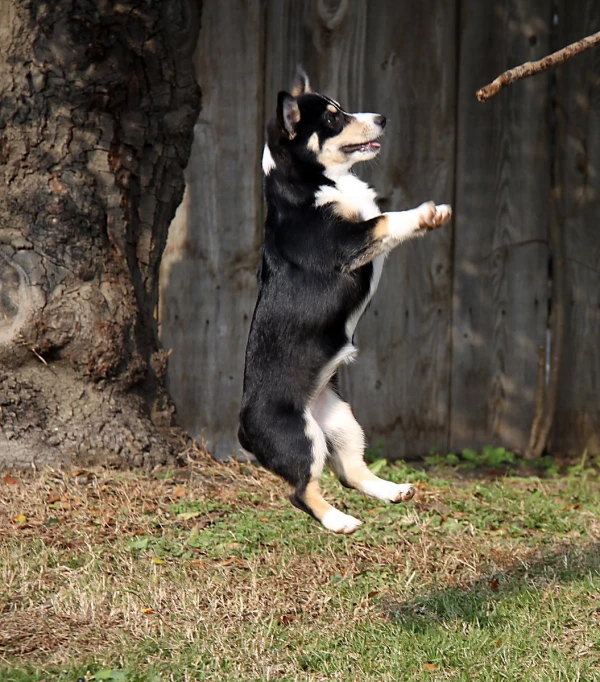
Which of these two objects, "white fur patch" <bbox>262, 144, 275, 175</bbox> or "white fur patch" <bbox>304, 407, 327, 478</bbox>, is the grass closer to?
"white fur patch" <bbox>304, 407, 327, 478</bbox>

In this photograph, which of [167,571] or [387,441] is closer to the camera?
[167,571]

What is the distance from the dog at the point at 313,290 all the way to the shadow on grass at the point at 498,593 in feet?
2.08

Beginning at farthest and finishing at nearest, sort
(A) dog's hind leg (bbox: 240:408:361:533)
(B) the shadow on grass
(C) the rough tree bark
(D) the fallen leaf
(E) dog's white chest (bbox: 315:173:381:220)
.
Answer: (C) the rough tree bark < (D) the fallen leaf < (B) the shadow on grass < (E) dog's white chest (bbox: 315:173:381:220) < (A) dog's hind leg (bbox: 240:408:361:533)

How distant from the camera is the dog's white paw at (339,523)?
12.0ft

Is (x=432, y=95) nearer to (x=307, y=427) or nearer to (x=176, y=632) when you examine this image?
(x=307, y=427)

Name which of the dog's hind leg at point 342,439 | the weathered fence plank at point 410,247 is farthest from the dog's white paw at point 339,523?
the weathered fence plank at point 410,247

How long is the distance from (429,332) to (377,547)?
2.41m

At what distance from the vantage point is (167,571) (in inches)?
175

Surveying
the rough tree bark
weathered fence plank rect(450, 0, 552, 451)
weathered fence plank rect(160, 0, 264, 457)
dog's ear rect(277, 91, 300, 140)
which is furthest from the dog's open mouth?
weathered fence plank rect(450, 0, 552, 451)

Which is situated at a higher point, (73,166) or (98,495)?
(73,166)

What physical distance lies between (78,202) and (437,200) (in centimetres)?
262

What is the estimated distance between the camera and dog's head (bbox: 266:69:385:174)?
3.95 meters

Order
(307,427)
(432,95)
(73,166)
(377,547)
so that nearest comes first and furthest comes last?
(307,427) → (377,547) → (73,166) → (432,95)

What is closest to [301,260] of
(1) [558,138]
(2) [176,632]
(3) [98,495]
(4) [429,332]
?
(2) [176,632]
